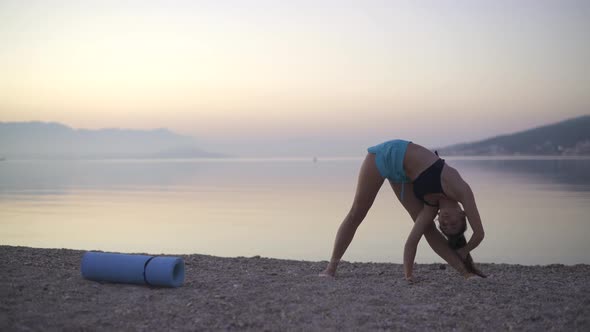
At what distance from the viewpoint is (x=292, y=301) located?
5.58 metres

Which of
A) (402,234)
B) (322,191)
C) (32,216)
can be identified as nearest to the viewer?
(402,234)

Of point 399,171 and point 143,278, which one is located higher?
point 399,171

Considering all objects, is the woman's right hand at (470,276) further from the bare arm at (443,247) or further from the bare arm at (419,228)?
the bare arm at (419,228)

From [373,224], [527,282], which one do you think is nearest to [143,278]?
[527,282]

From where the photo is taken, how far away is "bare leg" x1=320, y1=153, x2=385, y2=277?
6.63m

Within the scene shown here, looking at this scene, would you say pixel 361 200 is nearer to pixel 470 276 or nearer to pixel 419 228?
pixel 419 228

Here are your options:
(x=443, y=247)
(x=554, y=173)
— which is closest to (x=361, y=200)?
(x=443, y=247)

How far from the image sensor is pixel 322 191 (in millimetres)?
25125

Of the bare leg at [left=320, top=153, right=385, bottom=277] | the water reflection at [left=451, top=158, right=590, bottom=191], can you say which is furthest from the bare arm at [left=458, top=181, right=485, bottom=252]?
the water reflection at [left=451, top=158, right=590, bottom=191]

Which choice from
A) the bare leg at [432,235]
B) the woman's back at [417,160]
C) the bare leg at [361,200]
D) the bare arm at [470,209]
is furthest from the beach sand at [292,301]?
the woman's back at [417,160]

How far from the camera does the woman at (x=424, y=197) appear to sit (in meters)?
6.29

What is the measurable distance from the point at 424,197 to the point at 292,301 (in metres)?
1.85

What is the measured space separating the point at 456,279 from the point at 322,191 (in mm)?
18306

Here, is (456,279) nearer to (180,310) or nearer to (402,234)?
(180,310)
